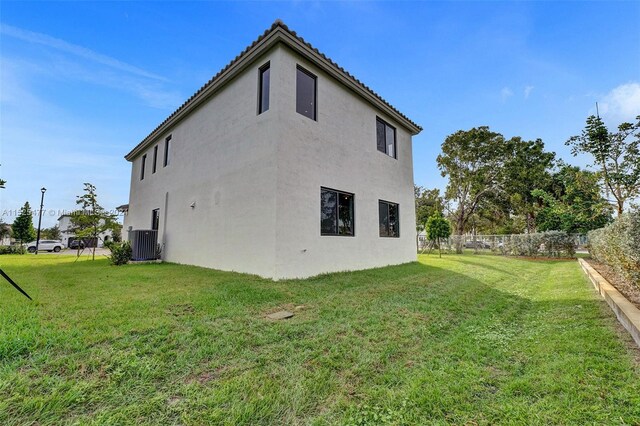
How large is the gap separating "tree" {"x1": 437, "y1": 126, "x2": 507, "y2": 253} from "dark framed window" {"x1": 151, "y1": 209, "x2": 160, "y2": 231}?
19.0 meters

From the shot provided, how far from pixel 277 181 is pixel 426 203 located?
26.5m

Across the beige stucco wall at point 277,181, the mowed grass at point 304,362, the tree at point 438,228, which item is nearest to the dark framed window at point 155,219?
the beige stucco wall at point 277,181

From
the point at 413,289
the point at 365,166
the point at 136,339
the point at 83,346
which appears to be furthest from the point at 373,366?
the point at 365,166

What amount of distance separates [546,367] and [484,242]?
69.1 feet

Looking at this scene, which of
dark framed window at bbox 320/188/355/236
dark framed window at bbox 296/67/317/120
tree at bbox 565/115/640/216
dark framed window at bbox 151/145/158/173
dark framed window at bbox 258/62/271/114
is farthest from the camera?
dark framed window at bbox 151/145/158/173

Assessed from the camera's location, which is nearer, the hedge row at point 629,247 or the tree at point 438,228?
the hedge row at point 629,247

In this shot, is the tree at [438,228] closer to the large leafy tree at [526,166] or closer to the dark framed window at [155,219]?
the large leafy tree at [526,166]

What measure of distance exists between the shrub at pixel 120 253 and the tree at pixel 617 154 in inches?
701

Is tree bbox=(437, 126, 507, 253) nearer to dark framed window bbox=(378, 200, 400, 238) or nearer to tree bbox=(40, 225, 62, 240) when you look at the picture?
dark framed window bbox=(378, 200, 400, 238)

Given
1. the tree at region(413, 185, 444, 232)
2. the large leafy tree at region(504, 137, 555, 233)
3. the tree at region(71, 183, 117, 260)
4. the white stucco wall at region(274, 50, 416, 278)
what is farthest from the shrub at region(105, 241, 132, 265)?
the large leafy tree at region(504, 137, 555, 233)

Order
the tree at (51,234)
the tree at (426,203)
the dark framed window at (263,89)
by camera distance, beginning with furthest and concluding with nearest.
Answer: the tree at (51,234)
the tree at (426,203)
the dark framed window at (263,89)

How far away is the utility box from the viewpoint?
9.81m

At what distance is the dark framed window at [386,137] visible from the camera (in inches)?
390

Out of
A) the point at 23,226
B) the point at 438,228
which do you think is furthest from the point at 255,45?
the point at 23,226
